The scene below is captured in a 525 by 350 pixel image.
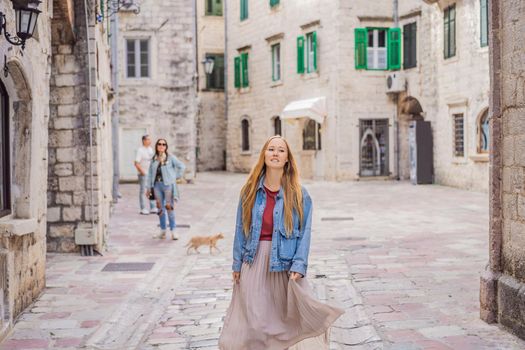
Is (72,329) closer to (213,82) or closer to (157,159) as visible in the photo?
(157,159)

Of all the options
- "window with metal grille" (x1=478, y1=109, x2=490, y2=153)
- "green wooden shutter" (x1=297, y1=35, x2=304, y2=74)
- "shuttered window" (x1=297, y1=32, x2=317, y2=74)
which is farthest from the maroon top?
"green wooden shutter" (x1=297, y1=35, x2=304, y2=74)

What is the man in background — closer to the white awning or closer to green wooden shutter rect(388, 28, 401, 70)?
the white awning

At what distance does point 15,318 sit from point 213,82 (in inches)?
1150

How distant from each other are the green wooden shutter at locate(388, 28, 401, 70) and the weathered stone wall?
450 inches

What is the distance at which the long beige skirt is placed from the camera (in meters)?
4.66

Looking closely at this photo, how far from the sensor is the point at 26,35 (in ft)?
19.9

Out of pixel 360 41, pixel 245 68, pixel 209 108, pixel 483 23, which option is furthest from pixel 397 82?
pixel 209 108

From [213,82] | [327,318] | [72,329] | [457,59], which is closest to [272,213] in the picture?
[327,318]

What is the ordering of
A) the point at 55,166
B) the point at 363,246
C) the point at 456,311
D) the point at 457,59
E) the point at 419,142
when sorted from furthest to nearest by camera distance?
the point at 419,142 < the point at 457,59 < the point at 363,246 < the point at 55,166 < the point at 456,311

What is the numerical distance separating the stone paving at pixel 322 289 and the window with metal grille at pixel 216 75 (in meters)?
21.0

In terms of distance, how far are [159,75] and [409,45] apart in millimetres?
8897

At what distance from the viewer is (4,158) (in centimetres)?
679

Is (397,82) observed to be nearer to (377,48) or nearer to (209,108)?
(377,48)

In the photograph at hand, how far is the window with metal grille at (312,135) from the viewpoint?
27106 mm
